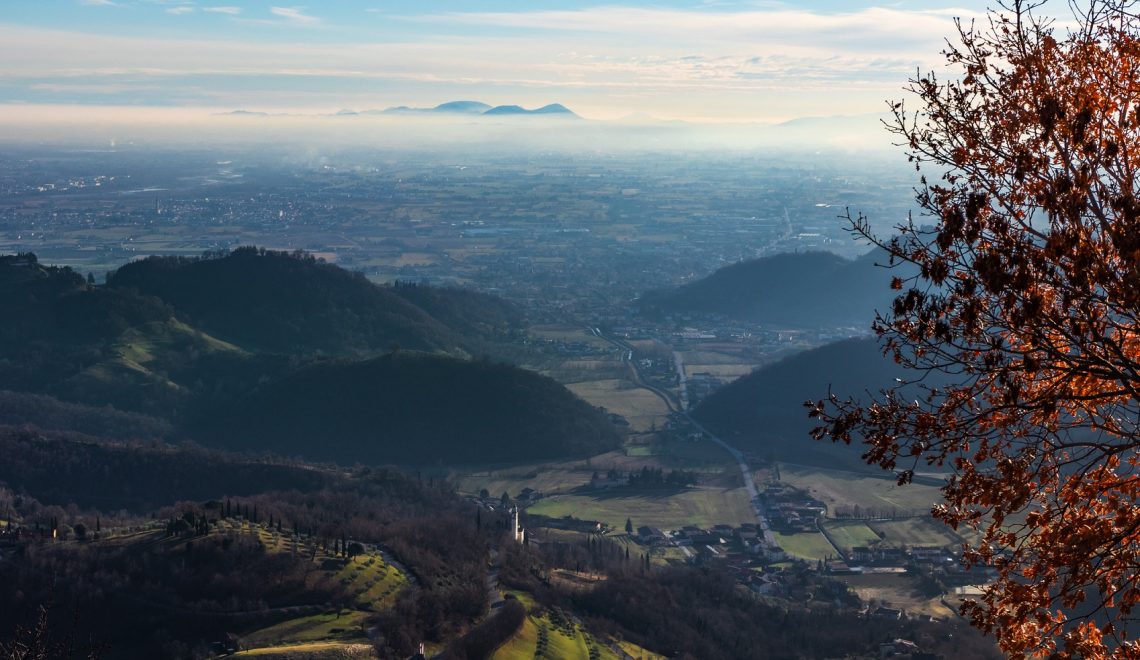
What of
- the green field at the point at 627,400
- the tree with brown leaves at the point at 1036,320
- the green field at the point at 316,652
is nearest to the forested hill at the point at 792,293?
the green field at the point at 627,400

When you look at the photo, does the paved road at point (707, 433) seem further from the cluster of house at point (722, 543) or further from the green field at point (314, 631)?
the green field at point (314, 631)

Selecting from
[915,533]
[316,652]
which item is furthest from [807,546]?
[316,652]

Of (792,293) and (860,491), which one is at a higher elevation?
(792,293)

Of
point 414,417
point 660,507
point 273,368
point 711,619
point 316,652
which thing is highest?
point 316,652

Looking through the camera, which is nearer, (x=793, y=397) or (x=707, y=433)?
(x=707, y=433)

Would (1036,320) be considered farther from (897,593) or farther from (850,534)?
(850,534)

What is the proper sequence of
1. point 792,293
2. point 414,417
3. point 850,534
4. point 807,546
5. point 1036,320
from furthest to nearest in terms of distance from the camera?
point 792,293
point 414,417
point 850,534
point 807,546
point 1036,320

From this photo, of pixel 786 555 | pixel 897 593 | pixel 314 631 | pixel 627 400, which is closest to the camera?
pixel 314 631
